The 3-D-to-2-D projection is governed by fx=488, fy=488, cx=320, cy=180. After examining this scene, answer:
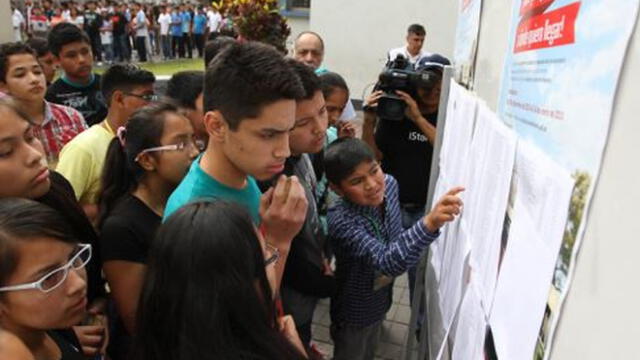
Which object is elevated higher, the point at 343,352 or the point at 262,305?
the point at 262,305

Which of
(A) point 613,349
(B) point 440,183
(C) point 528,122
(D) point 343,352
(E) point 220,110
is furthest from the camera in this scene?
(D) point 343,352

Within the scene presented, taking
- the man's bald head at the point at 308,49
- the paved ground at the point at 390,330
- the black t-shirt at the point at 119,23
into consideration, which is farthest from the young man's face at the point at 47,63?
the black t-shirt at the point at 119,23

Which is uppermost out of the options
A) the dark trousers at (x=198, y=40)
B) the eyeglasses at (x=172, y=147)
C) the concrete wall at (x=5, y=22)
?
the dark trousers at (x=198, y=40)

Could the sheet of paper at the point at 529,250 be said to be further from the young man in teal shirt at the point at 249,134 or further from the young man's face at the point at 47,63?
the young man's face at the point at 47,63

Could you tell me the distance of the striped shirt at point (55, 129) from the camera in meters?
2.74

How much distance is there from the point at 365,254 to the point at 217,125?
846 millimetres

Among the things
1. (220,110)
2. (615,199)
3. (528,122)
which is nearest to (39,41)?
(220,110)

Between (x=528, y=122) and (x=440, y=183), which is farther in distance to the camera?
(x=440, y=183)

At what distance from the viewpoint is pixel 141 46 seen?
16750 mm

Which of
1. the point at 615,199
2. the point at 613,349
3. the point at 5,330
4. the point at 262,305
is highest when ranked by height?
the point at 615,199

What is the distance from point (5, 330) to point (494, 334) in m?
1.11

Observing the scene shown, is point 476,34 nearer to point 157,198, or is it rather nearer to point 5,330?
point 157,198

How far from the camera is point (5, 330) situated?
1155 millimetres

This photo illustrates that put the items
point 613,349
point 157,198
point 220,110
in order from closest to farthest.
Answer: point 613,349, point 220,110, point 157,198
